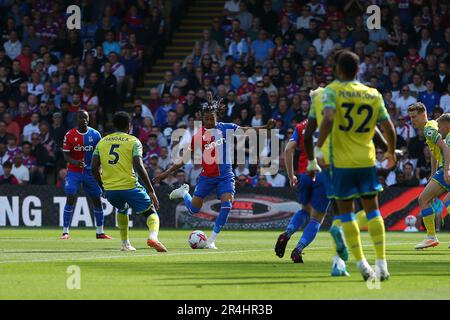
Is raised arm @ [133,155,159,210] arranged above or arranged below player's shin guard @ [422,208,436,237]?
above

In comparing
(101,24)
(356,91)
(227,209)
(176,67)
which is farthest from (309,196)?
(101,24)

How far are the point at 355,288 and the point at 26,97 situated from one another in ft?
73.0

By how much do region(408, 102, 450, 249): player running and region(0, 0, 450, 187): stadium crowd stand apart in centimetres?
797

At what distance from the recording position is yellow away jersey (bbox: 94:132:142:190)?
16984 mm

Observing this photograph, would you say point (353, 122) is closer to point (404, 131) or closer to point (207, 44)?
point (404, 131)

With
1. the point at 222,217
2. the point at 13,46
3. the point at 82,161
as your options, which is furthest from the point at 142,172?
the point at 13,46

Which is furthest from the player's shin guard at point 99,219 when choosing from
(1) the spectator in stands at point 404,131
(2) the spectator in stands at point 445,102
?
(2) the spectator in stands at point 445,102

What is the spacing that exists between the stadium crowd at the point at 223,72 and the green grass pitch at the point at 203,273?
8.07 metres

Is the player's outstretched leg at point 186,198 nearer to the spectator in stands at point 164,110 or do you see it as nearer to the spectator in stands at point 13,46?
the spectator in stands at point 164,110

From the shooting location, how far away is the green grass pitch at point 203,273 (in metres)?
10.9

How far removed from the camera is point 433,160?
19.3 metres

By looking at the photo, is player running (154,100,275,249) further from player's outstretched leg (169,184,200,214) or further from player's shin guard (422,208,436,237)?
player's shin guard (422,208,436,237)

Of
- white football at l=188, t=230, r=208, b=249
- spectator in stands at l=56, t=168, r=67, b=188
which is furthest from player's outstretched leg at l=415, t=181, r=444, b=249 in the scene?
spectator in stands at l=56, t=168, r=67, b=188
